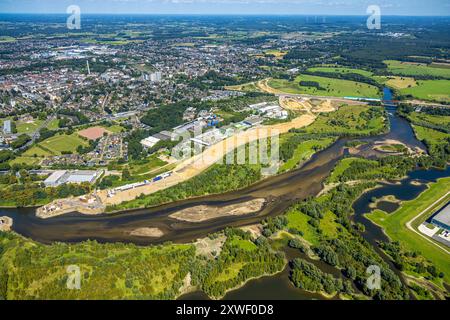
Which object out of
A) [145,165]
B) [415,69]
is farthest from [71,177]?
[415,69]

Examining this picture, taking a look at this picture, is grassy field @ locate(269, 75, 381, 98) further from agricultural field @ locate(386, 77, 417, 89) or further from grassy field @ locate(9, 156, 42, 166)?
grassy field @ locate(9, 156, 42, 166)

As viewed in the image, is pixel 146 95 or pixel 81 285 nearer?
pixel 81 285

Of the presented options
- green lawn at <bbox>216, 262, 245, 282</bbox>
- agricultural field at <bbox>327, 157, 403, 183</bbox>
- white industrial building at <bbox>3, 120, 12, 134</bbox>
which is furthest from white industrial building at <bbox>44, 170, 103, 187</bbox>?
agricultural field at <bbox>327, 157, 403, 183</bbox>

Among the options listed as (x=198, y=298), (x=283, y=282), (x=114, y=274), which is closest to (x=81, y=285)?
(x=114, y=274)

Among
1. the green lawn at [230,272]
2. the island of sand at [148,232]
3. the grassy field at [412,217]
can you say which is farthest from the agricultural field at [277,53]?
the green lawn at [230,272]

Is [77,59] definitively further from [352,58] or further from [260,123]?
[352,58]

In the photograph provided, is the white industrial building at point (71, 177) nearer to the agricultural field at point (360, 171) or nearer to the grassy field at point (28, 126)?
the grassy field at point (28, 126)

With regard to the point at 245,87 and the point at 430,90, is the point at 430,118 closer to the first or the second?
the point at 430,90
